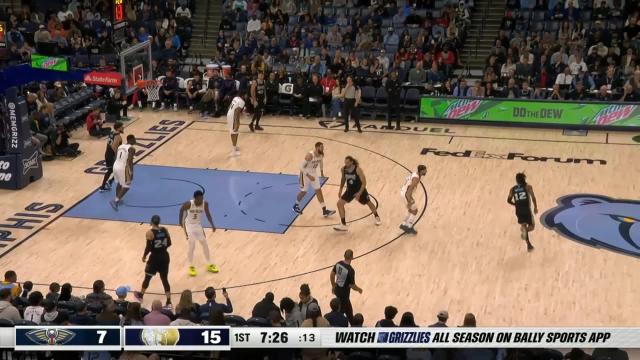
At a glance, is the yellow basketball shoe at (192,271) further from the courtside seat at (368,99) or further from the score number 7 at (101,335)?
the courtside seat at (368,99)

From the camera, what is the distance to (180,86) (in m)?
29.2

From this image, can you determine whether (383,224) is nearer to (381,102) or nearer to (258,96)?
(258,96)

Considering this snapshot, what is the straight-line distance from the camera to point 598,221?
19484mm

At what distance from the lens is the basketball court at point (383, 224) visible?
16.2 m

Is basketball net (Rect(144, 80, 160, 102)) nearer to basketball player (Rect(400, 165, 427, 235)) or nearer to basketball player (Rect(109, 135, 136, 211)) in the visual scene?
basketball player (Rect(109, 135, 136, 211))

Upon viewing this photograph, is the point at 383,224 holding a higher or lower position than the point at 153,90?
lower

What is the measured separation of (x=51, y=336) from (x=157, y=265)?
3784mm

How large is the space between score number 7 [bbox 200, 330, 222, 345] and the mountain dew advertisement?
17.3m

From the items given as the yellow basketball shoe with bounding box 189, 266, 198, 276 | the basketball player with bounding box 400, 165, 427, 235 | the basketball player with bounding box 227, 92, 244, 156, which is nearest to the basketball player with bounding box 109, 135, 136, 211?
the yellow basketball shoe with bounding box 189, 266, 198, 276

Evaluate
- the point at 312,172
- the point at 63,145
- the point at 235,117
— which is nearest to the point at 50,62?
the point at 63,145

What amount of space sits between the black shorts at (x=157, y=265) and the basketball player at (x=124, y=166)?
500 centimetres

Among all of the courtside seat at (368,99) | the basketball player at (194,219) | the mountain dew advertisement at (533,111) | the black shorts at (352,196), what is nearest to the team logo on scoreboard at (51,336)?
the basketball player at (194,219)
